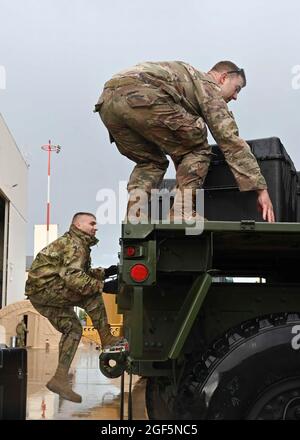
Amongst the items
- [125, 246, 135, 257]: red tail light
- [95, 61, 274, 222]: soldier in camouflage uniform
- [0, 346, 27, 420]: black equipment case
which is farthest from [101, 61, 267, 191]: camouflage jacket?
[0, 346, 27, 420]: black equipment case

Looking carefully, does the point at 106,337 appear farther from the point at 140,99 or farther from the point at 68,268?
the point at 140,99

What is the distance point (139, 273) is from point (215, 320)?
2.41ft

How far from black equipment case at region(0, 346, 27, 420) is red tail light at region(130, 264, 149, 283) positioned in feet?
2.75

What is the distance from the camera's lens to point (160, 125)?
3.75 meters

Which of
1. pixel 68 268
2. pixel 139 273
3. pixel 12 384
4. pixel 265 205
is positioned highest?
pixel 265 205

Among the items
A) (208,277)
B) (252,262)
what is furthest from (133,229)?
(252,262)

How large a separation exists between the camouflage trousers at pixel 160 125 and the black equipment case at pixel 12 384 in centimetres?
144

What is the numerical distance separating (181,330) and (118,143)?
5.08 feet

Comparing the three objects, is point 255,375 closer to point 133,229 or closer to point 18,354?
point 133,229

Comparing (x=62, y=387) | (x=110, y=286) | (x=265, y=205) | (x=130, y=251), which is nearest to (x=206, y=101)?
(x=265, y=205)

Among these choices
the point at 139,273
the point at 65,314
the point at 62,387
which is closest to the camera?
the point at 139,273

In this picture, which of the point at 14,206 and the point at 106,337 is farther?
the point at 14,206

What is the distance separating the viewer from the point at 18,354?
3359 mm

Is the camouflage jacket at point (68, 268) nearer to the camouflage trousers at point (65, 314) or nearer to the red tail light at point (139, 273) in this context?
the camouflage trousers at point (65, 314)
